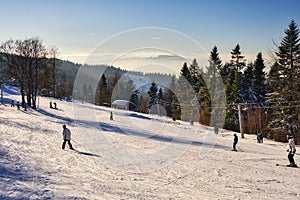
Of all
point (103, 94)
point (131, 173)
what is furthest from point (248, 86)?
point (131, 173)

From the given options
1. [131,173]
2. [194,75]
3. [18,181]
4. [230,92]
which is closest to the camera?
[18,181]

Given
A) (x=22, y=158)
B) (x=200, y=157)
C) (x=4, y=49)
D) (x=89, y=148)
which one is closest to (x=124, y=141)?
(x=89, y=148)

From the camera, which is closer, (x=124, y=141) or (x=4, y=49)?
(x=124, y=141)

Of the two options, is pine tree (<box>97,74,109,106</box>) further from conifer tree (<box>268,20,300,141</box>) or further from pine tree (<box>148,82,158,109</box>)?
conifer tree (<box>268,20,300,141</box>)

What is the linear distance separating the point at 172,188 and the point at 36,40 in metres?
48.3

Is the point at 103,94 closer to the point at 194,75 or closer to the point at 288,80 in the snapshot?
the point at 194,75

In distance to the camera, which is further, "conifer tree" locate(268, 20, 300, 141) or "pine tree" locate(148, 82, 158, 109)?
"pine tree" locate(148, 82, 158, 109)

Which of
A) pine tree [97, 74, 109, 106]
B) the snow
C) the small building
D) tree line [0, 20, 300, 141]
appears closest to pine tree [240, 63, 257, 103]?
tree line [0, 20, 300, 141]

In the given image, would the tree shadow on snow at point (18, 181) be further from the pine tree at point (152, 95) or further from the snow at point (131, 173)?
the pine tree at point (152, 95)

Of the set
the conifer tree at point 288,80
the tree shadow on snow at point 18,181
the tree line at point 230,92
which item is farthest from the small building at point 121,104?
the tree shadow on snow at point 18,181

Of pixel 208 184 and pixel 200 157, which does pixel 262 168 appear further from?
pixel 208 184

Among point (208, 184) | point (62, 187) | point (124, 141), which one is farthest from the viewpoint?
point (124, 141)

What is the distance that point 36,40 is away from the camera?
53531 mm

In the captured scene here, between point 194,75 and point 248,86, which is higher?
point 194,75
